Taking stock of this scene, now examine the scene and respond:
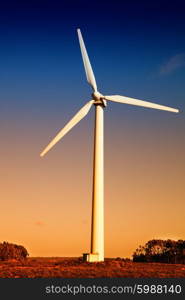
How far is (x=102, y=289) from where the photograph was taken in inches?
1244

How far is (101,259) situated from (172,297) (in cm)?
3298

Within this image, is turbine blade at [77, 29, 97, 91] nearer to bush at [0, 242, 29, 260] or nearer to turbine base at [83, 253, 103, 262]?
turbine base at [83, 253, 103, 262]

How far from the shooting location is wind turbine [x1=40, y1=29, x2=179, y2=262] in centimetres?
6316

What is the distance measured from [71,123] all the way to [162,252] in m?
48.3

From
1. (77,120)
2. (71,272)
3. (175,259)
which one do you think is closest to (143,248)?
(175,259)

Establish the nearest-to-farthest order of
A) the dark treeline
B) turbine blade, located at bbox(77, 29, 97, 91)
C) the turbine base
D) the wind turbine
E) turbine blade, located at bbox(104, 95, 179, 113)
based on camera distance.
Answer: the turbine base, the wind turbine, turbine blade, located at bbox(104, 95, 179, 113), turbine blade, located at bbox(77, 29, 97, 91), the dark treeline

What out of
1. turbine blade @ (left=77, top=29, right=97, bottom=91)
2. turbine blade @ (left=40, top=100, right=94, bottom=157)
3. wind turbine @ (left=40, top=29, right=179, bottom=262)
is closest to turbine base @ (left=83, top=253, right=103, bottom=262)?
wind turbine @ (left=40, top=29, right=179, bottom=262)

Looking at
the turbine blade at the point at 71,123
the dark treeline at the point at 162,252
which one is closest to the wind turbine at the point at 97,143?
the turbine blade at the point at 71,123

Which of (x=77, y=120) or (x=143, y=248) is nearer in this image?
(x=77, y=120)

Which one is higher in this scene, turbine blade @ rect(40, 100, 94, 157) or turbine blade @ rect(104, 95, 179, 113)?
turbine blade @ rect(104, 95, 179, 113)

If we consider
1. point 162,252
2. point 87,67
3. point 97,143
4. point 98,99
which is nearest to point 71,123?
point 97,143

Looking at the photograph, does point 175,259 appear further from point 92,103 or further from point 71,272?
point 71,272

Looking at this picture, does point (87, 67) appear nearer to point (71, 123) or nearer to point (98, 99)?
point (98, 99)

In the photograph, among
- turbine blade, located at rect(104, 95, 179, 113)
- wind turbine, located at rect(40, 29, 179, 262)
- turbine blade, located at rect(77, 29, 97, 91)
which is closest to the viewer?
wind turbine, located at rect(40, 29, 179, 262)
